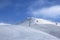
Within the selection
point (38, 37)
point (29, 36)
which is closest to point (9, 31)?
point (29, 36)

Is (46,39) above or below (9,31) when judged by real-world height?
below

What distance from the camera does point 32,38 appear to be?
68.2ft

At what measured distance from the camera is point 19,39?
1973 centimetres

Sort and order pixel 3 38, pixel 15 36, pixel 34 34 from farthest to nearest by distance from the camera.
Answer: pixel 34 34, pixel 15 36, pixel 3 38

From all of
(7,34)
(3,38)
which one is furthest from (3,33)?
(3,38)

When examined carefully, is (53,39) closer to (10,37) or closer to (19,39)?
(19,39)

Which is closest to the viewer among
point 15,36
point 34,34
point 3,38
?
point 3,38

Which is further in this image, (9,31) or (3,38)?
(9,31)

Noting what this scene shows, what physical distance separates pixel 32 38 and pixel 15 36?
2737 mm

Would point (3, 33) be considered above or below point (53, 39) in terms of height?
above

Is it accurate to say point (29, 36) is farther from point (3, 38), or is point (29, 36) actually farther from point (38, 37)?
point (3, 38)

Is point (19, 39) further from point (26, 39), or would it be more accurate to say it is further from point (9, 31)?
point (9, 31)

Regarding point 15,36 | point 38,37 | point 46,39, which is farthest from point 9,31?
point 46,39

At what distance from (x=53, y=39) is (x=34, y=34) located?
354 centimetres
